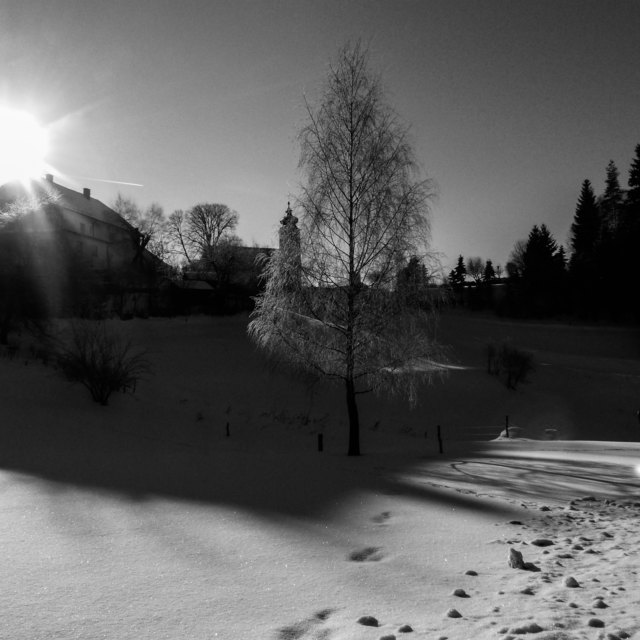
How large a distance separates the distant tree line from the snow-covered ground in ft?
173

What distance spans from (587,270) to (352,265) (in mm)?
62056

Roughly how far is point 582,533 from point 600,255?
67.5 metres

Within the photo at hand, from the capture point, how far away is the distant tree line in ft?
199

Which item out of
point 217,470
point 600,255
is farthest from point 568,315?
point 217,470

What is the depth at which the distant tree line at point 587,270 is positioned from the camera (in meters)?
60.5

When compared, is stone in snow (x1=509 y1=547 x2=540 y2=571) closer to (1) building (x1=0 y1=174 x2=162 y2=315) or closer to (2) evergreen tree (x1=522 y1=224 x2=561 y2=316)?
(1) building (x1=0 y1=174 x2=162 y2=315)

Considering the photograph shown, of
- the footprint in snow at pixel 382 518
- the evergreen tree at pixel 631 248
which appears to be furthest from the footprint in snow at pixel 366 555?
the evergreen tree at pixel 631 248

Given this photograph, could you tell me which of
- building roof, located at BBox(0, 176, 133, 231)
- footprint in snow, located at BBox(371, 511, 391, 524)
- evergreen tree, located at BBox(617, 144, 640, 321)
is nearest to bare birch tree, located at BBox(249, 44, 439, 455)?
footprint in snow, located at BBox(371, 511, 391, 524)

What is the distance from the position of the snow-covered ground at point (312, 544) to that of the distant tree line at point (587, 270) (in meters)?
52.9

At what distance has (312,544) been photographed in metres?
4.89

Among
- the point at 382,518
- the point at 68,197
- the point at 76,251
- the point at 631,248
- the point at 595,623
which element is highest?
the point at 68,197

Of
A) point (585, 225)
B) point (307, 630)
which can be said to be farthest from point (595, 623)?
Answer: point (585, 225)

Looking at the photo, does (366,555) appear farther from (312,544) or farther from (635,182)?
(635,182)

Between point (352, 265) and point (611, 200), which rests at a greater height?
point (611, 200)
